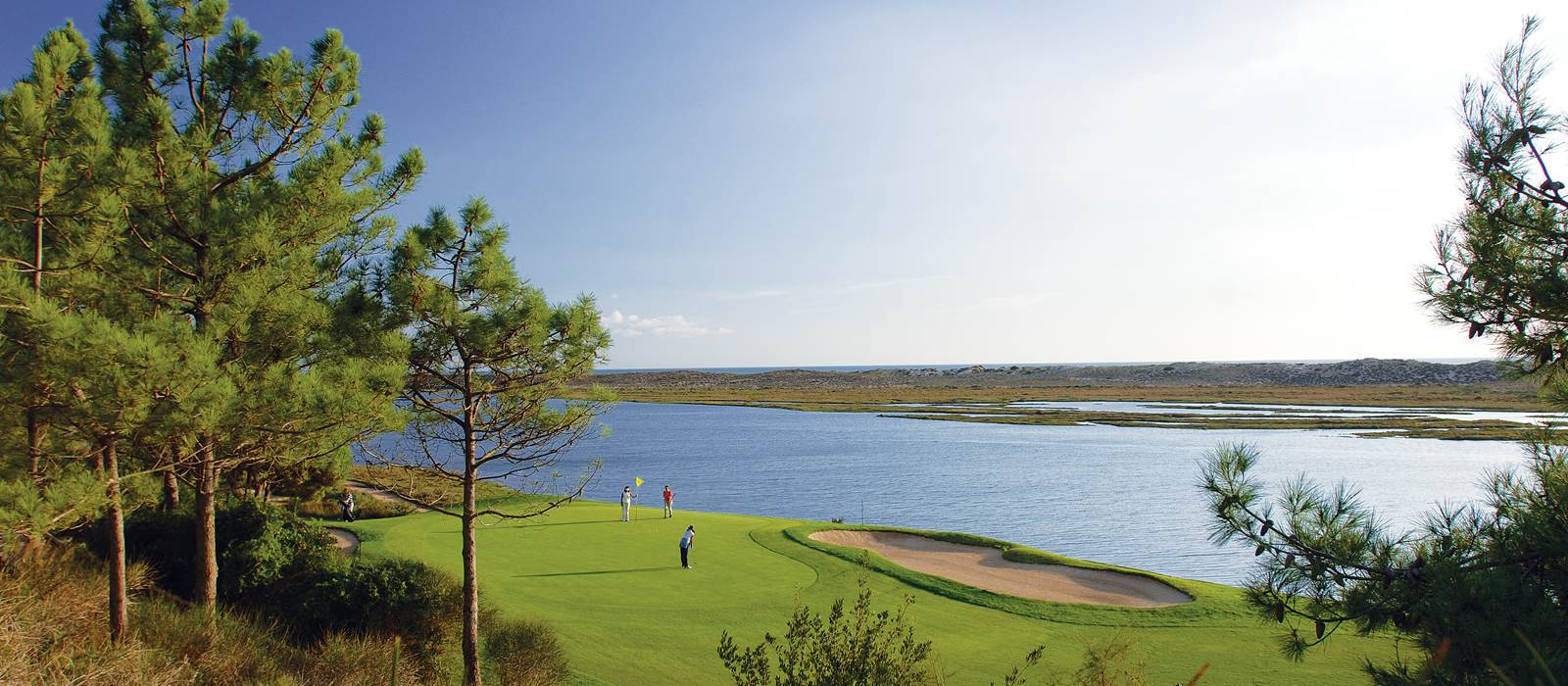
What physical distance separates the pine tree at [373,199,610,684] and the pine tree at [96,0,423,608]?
72 centimetres

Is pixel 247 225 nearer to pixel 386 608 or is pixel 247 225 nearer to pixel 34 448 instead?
pixel 34 448

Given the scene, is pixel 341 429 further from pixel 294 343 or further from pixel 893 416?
pixel 893 416

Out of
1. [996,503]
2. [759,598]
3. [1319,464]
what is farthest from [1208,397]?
[759,598]

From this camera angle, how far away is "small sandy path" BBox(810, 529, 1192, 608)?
18.2 meters

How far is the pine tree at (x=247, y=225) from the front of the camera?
1001 cm

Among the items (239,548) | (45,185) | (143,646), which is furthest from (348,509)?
(45,185)

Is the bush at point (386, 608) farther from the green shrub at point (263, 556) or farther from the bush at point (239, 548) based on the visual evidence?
the bush at point (239, 548)

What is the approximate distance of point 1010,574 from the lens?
20484 millimetres

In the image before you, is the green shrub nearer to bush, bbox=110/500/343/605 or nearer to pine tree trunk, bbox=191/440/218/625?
bush, bbox=110/500/343/605

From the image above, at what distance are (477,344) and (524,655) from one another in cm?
477

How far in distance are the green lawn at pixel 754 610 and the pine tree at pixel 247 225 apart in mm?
5642

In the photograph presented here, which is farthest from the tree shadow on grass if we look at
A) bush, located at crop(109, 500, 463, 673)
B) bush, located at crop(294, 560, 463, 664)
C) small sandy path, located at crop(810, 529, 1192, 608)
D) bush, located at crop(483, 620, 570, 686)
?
small sandy path, located at crop(810, 529, 1192, 608)

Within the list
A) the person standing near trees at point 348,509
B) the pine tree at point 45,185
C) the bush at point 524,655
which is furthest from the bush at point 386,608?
the person standing near trees at point 348,509

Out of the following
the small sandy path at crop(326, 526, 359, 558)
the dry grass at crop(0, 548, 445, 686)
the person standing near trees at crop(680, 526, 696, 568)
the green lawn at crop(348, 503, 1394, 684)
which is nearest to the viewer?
the dry grass at crop(0, 548, 445, 686)
